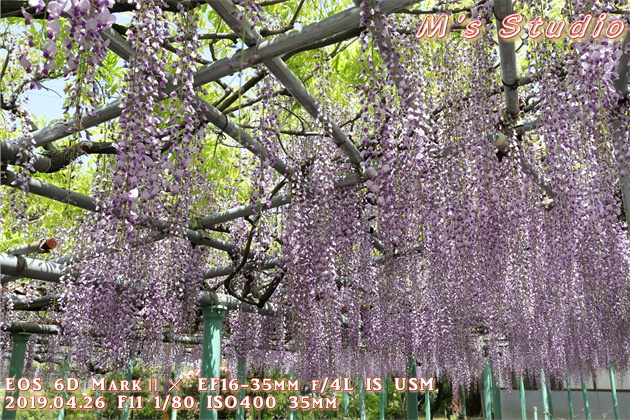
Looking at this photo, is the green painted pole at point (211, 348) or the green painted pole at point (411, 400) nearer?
the green painted pole at point (211, 348)

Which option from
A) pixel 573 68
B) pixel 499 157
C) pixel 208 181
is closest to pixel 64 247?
pixel 208 181

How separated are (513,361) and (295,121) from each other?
32.1ft

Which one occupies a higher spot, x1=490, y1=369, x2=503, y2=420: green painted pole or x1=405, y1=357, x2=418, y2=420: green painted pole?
x1=405, y1=357, x2=418, y2=420: green painted pole

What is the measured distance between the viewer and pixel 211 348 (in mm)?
7418

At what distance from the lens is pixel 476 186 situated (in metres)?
4.46

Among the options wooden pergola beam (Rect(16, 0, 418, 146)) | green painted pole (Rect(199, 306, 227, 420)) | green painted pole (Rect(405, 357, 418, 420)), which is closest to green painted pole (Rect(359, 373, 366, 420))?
green painted pole (Rect(405, 357, 418, 420))

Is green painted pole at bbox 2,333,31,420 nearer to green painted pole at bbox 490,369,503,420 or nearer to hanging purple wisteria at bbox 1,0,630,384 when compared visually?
hanging purple wisteria at bbox 1,0,630,384

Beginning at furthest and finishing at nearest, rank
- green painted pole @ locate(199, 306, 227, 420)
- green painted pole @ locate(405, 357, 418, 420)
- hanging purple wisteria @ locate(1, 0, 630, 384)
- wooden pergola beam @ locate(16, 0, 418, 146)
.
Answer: green painted pole @ locate(405, 357, 418, 420)
green painted pole @ locate(199, 306, 227, 420)
hanging purple wisteria @ locate(1, 0, 630, 384)
wooden pergola beam @ locate(16, 0, 418, 146)

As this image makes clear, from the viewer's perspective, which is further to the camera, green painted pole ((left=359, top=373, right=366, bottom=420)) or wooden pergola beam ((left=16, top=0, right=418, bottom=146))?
green painted pole ((left=359, top=373, right=366, bottom=420))

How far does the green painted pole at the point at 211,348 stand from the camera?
718 centimetres

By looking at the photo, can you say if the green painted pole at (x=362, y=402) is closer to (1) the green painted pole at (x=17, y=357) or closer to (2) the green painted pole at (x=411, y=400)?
(2) the green painted pole at (x=411, y=400)

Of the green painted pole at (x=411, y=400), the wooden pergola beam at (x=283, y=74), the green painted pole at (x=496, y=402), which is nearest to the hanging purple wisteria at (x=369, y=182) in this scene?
the wooden pergola beam at (x=283, y=74)

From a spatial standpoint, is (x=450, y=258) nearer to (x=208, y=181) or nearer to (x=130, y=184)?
(x=208, y=181)

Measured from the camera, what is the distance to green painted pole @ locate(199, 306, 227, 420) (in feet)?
23.6
